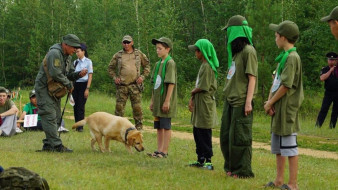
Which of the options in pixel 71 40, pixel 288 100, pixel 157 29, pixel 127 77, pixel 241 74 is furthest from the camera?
pixel 157 29

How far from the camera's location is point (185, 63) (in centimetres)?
3353

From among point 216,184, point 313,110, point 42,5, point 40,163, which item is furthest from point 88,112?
point 42,5

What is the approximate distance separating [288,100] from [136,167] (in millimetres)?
2700

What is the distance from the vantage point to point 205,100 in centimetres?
845

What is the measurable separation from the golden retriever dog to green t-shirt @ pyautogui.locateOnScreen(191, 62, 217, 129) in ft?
5.13

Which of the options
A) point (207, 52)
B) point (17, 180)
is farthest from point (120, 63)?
point (17, 180)

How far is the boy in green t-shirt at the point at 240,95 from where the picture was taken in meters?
7.35

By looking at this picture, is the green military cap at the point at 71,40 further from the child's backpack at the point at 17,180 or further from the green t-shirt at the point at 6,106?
the child's backpack at the point at 17,180

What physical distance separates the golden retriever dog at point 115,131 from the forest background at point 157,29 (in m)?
11.6

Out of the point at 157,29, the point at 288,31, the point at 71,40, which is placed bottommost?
the point at 288,31

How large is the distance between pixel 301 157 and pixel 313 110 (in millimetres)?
10784

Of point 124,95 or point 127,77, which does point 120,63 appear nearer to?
point 127,77

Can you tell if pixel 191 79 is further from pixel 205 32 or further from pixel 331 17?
pixel 331 17

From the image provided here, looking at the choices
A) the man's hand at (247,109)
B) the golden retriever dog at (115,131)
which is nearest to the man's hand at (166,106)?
the golden retriever dog at (115,131)
